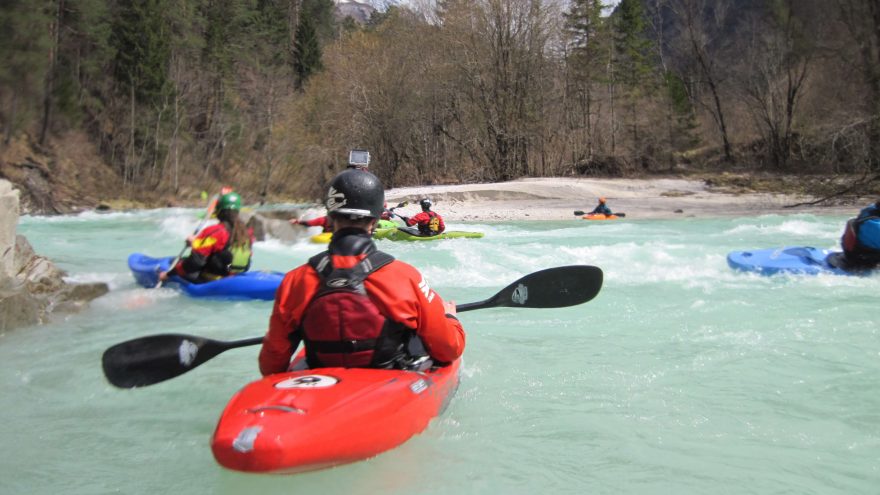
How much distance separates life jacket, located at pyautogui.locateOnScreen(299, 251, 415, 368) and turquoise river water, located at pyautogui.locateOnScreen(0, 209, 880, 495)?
1.13 ft

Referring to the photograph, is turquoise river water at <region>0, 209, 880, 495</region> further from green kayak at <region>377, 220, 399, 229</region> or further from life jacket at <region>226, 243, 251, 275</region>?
green kayak at <region>377, 220, 399, 229</region>

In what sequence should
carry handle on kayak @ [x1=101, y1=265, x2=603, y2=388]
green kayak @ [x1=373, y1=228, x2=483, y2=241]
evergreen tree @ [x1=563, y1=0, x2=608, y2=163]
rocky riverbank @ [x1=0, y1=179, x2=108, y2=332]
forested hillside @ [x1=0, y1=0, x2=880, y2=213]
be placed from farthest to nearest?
evergreen tree @ [x1=563, y1=0, x2=608, y2=163], forested hillside @ [x1=0, y1=0, x2=880, y2=213], green kayak @ [x1=373, y1=228, x2=483, y2=241], rocky riverbank @ [x1=0, y1=179, x2=108, y2=332], carry handle on kayak @ [x1=101, y1=265, x2=603, y2=388]

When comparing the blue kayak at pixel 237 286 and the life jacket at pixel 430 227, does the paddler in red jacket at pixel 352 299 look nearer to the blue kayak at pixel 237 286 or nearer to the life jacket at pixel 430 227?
the blue kayak at pixel 237 286

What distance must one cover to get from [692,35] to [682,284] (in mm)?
20128

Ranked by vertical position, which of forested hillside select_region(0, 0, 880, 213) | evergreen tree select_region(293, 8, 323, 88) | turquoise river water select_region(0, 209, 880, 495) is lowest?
turquoise river water select_region(0, 209, 880, 495)

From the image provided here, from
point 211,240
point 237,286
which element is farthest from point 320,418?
point 211,240

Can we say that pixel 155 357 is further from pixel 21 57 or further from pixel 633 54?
pixel 633 54

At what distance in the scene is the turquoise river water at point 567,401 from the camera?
7.80ft

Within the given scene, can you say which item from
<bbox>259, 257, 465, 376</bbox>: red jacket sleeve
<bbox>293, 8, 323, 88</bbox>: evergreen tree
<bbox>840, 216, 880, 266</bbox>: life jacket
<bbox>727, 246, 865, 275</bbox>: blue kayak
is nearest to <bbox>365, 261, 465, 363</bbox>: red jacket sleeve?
<bbox>259, 257, 465, 376</bbox>: red jacket sleeve

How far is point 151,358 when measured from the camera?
8.59ft

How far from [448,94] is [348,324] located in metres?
21.2

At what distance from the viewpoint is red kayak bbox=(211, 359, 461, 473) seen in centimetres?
174

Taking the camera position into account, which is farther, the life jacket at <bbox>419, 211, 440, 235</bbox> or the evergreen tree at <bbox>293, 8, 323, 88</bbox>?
the evergreen tree at <bbox>293, 8, 323, 88</bbox>

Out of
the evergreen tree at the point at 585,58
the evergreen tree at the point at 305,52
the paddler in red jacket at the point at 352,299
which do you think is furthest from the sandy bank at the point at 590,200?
the evergreen tree at the point at 305,52
